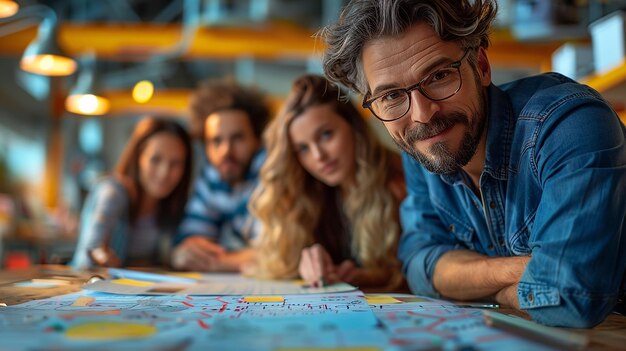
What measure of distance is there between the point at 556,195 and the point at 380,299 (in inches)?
17.6

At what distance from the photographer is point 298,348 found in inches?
28.4

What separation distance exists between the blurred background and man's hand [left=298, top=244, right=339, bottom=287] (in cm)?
62

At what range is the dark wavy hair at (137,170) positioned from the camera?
2.99 meters

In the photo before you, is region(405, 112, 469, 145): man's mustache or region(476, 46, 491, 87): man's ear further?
region(476, 46, 491, 87): man's ear

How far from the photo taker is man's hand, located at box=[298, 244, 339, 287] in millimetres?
1630

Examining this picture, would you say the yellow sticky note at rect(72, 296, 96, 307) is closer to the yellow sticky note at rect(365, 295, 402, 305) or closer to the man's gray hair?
the yellow sticky note at rect(365, 295, 402, 305)

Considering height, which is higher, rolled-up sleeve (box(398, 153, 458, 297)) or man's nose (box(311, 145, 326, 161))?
man's nose (box(311, 145, 326, 161))

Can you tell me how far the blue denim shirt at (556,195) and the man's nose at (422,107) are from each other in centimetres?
15

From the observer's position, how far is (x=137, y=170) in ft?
9.93

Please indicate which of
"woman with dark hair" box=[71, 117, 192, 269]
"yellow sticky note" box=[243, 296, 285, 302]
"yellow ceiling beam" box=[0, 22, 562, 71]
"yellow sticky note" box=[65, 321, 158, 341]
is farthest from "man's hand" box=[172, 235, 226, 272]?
"yellow ceiling beam" box=[0, 22, 562, 71]

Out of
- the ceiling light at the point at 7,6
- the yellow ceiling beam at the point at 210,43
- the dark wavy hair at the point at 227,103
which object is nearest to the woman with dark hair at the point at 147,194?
the dark wavy hair at the point at 227,103

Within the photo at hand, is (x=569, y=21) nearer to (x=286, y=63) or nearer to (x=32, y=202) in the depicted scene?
(x=286, y=63)

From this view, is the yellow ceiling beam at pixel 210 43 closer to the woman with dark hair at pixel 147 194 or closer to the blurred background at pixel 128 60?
the blurred background at pixel 128 60

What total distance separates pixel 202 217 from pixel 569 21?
2049mm
